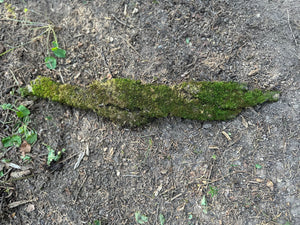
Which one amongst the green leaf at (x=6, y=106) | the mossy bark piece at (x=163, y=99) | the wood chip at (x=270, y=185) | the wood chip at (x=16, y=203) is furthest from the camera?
the green leaf at (x=6, y=106)

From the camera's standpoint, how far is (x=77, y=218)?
236 centimetres

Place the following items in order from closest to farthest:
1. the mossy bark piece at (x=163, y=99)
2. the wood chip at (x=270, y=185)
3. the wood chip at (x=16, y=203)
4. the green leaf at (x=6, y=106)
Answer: the wood chip at (x=270, y=185)
the mossy bark piece at (x=163, y=99)
the wood chip at (x=16, y=203)
the green leaf at (x=6, y=106)

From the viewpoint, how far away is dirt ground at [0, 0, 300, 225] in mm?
2244

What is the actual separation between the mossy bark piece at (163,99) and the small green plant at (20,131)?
0.58 metres

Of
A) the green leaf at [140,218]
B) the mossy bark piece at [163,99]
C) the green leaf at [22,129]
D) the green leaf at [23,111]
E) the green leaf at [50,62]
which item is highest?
the green leaf at [50,62]

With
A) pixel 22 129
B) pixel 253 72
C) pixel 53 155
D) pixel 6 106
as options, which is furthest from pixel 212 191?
pixel 6 106

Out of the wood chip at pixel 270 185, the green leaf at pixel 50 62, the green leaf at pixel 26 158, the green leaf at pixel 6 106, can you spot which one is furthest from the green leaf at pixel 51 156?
the wood chip at pixel 270 185

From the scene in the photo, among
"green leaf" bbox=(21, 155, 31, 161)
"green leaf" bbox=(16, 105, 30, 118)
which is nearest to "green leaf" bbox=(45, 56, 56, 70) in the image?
"green leaf" bbox=(16, 105, 30, 118)

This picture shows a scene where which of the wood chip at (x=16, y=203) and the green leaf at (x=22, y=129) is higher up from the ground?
the green leaf at (x=22, y=129)

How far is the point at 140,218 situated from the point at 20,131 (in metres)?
1.68

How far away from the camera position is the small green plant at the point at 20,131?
2.50m

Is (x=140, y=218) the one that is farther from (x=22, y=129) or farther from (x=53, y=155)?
(x=22, y=129)

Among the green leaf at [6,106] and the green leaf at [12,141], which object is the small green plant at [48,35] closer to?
the green leaf at [6,106]

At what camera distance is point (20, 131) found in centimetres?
251
